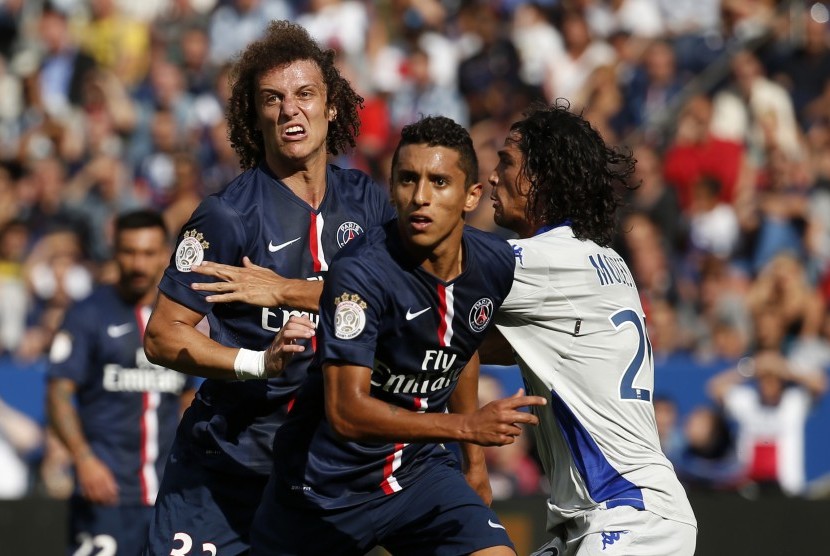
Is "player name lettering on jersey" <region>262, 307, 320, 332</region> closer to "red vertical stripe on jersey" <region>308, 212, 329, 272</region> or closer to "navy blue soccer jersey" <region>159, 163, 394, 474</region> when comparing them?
"navy blue soccer jersey" <region>159, 163, 394, 474</region>

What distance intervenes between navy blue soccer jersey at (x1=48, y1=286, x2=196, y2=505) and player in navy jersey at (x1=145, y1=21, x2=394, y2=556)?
2.86m

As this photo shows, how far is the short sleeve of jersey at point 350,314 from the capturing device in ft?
16.4

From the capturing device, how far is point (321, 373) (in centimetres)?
540

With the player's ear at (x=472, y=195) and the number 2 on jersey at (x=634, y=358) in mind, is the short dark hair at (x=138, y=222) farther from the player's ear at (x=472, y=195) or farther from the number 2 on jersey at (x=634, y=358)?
the number 2 on jersey at (x=634, y=358)

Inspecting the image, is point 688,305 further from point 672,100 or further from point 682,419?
point 672,100

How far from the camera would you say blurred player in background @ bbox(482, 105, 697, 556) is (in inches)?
213

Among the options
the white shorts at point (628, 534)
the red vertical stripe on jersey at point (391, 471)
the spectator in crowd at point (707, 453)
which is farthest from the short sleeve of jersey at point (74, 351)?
the spectator in crowd at point (707, 453)

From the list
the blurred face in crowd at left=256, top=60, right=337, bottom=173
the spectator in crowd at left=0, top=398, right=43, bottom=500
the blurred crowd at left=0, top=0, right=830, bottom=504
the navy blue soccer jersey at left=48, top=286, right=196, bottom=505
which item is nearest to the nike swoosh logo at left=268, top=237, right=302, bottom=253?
the blurred face in crowd at left=256, top=60, right=337, bottom=173

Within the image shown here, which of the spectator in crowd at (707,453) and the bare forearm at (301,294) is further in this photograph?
the spectator in crowd at (707,453)

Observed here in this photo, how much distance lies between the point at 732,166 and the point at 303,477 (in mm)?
8819

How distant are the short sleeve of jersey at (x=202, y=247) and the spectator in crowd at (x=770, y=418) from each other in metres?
6.27

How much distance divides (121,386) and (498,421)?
4.81 metres

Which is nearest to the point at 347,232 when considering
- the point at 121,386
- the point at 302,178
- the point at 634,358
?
the point at 302,178

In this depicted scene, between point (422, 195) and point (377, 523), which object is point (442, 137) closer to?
point (422, 195)
